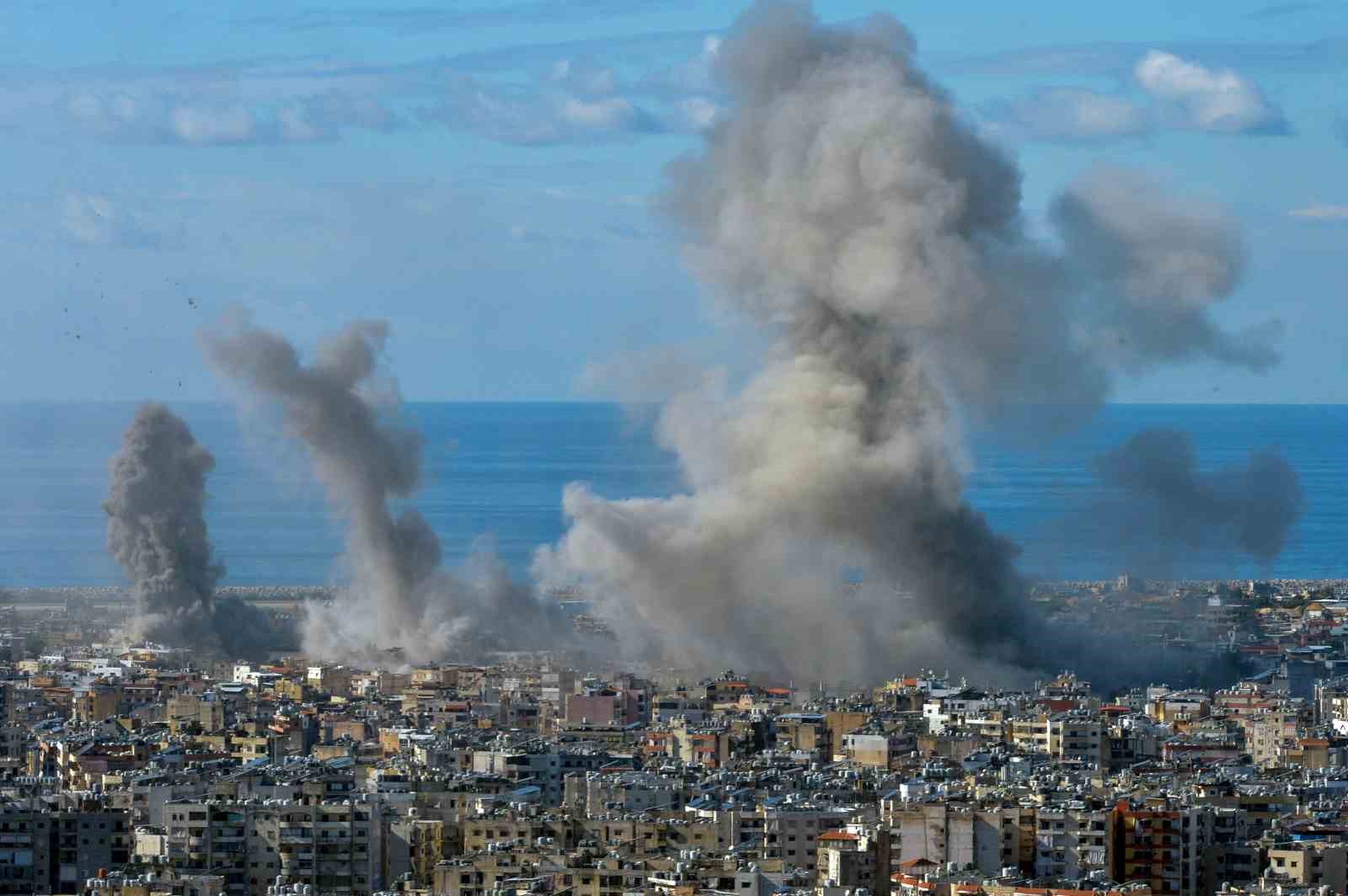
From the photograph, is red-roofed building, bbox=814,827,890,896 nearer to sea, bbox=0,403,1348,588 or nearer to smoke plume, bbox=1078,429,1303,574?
sea, bbox=0,403,1348,588

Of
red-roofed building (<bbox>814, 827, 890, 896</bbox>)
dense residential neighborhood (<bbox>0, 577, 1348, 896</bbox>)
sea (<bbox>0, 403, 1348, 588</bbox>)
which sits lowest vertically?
red-roofed building (<bbox>814, 827, 890, 896</bbox>)

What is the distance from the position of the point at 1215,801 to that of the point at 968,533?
23.2 meters

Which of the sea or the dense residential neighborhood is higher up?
the sea

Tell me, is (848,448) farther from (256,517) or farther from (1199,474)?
(256,517)

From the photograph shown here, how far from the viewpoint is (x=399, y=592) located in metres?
69.9

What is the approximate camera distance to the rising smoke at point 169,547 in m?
70.0

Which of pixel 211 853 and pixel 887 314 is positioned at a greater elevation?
pixel 887 314

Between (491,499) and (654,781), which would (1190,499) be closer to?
(654,781)

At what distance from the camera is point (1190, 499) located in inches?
2864

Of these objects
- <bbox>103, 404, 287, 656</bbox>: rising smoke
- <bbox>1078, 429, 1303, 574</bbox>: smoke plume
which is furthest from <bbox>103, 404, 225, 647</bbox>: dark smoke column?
<bbox>1078, 429, 1303, 574</bbox>: smoke plume

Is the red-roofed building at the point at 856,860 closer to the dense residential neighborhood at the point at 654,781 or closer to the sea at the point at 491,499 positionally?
the dense residential neighborhood at the point at 654,781

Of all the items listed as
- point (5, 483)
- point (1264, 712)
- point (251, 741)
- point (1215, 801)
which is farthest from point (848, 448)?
point (5, 483)

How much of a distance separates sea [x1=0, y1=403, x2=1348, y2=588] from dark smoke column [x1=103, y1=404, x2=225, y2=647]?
2867mm

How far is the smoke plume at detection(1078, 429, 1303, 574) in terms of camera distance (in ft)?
238
